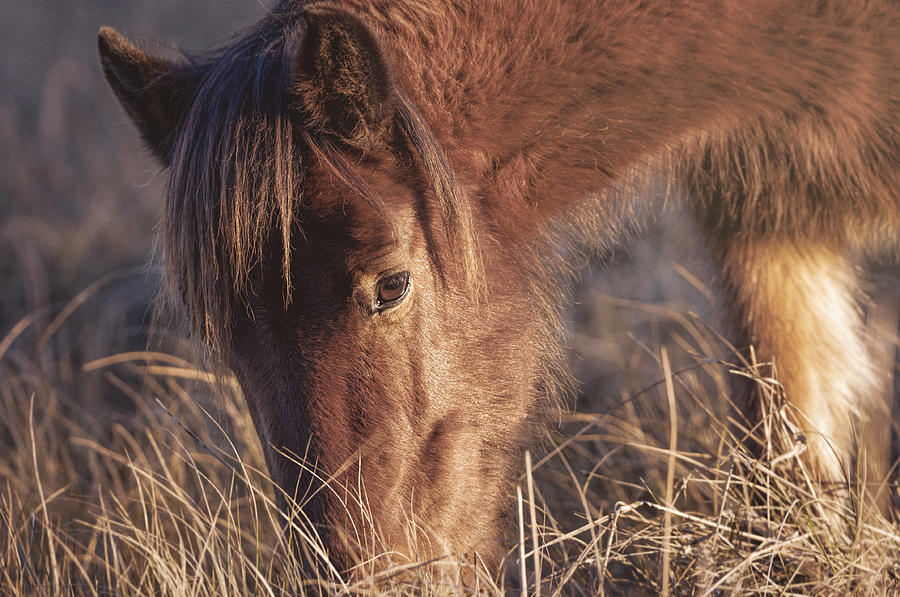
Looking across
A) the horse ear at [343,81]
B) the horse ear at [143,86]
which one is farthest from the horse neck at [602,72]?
the horse ear at [143,86]

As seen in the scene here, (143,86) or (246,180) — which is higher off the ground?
(143,86)

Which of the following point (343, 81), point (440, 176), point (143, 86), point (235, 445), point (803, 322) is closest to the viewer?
point (343, 81)

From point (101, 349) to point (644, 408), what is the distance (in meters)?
2.79

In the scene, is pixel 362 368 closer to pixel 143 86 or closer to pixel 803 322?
pixel 143 86

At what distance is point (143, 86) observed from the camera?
204 centimetres

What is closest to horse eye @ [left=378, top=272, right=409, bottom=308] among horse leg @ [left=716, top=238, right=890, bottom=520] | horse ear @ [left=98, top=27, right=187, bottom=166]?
horse ear @ [left=98, top=27, right=187, bottom=166]

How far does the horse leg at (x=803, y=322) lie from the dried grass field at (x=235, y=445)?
0.14m

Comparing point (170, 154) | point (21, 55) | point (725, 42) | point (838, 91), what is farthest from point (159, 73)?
point (21, 55)

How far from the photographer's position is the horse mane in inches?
67.2

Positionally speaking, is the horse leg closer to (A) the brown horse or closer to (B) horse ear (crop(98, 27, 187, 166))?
(A) the brown horse

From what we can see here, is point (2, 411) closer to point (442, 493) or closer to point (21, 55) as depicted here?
point (442, 493)

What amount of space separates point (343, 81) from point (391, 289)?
1.48 ft

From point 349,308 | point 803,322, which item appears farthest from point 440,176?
point 803,322

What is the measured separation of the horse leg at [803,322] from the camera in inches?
113
